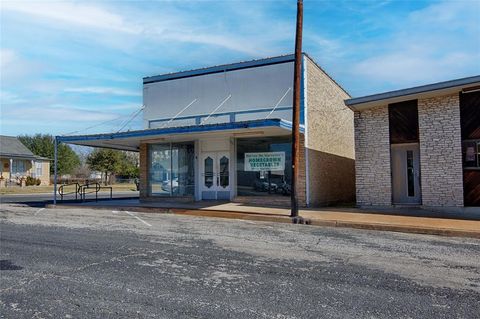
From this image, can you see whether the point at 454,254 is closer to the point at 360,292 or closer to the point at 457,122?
the point at 360,292

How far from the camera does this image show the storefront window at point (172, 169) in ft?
67.2

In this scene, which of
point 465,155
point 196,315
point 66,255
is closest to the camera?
point 196,315

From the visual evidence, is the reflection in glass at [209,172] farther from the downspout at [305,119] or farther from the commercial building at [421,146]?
the commercial building at [421,146]

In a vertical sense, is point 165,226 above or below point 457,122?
below

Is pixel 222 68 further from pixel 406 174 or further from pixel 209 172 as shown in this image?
pixel 406 174

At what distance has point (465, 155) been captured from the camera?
14.7 metres

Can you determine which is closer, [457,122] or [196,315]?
[196,315]

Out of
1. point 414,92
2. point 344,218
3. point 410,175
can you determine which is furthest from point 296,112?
point 410,175

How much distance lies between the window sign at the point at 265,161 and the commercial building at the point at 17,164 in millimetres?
37318

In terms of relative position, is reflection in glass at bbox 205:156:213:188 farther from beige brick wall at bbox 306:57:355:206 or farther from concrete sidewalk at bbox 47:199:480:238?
beige brick wall at bbox 306:57:355:206

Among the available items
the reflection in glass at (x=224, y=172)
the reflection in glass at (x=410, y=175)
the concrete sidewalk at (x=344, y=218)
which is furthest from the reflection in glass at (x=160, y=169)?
the reflection in glass at (x=410, y=175)

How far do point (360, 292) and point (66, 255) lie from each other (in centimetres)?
528

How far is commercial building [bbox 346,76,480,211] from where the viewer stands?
14.5 meters

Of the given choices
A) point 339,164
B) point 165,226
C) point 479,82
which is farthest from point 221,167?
point 479,82
